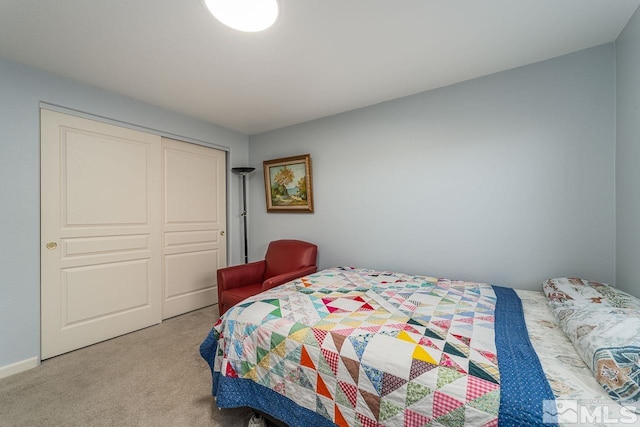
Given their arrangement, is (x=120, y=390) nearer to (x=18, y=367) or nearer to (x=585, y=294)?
(x=18, y=367)

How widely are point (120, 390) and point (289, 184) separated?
2447 mm

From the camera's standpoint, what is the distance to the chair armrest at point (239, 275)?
2584 mm

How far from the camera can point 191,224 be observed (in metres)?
3.19

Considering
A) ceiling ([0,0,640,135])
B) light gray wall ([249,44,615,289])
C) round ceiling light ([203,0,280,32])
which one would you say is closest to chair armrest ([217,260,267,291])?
light gray wall ([249,44,615,289])

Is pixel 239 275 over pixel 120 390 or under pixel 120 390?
over

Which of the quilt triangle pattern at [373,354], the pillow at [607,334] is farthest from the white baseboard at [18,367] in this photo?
the pillow at [607,334]

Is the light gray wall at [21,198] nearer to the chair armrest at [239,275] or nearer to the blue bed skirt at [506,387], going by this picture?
the chair armrest at [239,275]

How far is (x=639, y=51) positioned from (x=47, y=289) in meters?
4.47

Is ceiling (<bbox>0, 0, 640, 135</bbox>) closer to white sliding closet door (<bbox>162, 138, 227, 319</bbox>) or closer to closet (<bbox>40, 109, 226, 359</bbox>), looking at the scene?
closet (<bbox>40, 109, 226, 359</bbox>)

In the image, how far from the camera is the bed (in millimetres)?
853

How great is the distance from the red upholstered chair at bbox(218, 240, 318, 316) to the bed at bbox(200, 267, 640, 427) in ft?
2.86

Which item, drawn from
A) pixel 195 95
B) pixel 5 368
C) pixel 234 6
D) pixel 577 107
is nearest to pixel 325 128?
pixel 195 95

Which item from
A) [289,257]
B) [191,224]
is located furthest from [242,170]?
[289,257]

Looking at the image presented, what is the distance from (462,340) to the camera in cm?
114
